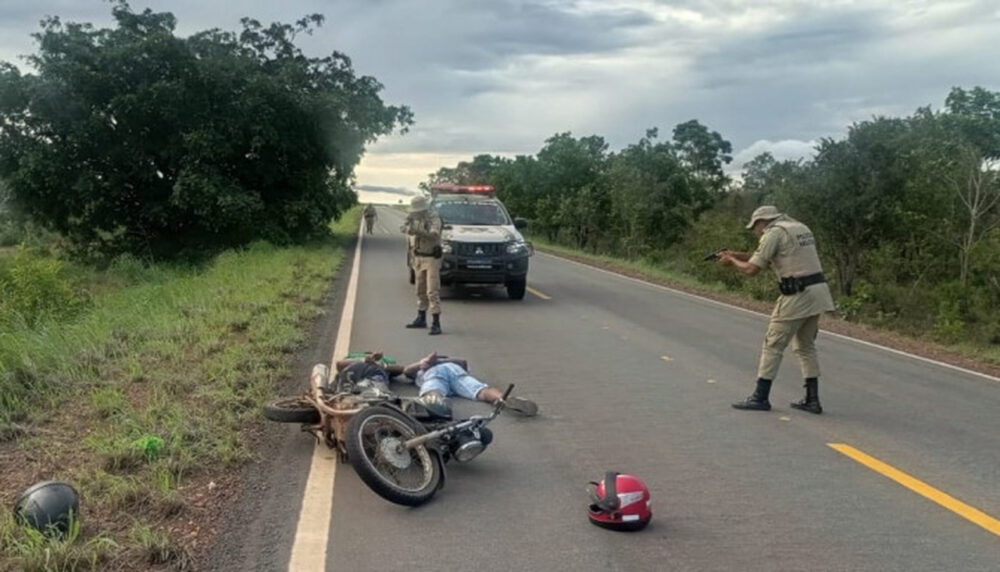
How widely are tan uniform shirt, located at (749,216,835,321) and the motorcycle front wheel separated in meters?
3.75

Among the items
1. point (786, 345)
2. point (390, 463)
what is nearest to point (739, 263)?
point (786, 345)

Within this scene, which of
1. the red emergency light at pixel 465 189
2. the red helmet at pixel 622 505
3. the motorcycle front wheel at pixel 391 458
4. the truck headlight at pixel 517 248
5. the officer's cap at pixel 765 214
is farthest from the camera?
the red emergency light at pixel 465 189

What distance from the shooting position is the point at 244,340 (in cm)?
977

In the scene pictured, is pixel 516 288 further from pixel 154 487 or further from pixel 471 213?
pixel 154 487

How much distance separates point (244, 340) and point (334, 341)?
3.65ft

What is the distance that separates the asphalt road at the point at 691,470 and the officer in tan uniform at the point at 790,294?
10.0 inches

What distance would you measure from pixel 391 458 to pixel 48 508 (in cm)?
178

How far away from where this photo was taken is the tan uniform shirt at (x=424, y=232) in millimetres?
11422

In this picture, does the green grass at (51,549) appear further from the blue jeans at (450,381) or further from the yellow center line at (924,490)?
the yellow center line at (924,490)

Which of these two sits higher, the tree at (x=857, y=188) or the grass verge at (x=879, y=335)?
the tree at (x=857, y=188)

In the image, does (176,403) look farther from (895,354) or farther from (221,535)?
(895,354)

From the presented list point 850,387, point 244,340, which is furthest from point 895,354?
point 244,340

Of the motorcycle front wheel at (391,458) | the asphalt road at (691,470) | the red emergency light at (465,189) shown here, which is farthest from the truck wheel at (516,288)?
the motorcycle front wheel at (391,458)

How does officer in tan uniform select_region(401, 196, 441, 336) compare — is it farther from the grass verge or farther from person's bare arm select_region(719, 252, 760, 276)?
the grass verge
